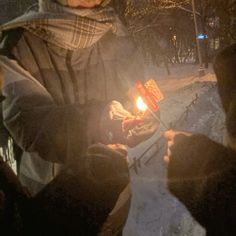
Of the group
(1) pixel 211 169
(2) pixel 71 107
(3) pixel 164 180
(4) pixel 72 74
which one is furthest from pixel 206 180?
(3) pixel 164 180

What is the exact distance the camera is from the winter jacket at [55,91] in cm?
199

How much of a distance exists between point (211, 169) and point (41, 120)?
42.5 inches

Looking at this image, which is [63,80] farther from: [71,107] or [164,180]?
[164,180]

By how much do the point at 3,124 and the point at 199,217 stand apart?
1438mm

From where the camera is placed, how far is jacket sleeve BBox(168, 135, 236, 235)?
6.87 ft

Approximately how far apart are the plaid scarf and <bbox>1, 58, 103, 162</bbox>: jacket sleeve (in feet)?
1.12

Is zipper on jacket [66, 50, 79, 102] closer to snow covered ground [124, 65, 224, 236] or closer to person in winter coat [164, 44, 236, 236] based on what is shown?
person in winter coat [164, 44, 236, 236]

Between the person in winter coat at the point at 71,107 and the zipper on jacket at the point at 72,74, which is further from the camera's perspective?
the zipper on jacket at the point at 72,74

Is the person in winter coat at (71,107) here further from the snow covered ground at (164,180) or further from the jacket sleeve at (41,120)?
the snow covered ground at (164,180)

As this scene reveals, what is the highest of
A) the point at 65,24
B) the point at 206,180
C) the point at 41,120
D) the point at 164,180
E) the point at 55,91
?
the point at 65,24

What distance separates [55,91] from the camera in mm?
2463

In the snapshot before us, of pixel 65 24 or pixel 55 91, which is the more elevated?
pixel 65 24

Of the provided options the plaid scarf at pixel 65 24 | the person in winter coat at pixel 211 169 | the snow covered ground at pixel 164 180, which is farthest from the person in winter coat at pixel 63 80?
the snow covered ground at pixel 164 180

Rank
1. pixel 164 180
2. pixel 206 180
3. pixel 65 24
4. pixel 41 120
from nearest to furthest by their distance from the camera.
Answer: pixel 41 120 < pixel 206 180 < pixel 65 24 < pixel 164 180
